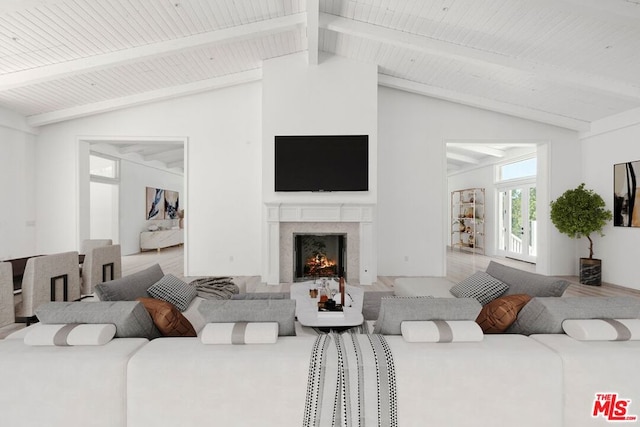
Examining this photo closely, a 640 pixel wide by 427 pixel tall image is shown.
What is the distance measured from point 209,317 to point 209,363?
0.33m

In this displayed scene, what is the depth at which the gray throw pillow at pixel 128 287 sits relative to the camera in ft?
8.38

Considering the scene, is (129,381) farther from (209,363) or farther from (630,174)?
(630,174)

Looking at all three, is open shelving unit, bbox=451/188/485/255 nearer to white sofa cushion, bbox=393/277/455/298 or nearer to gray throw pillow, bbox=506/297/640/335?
white sofa cushion, bbox=393/277/455/298

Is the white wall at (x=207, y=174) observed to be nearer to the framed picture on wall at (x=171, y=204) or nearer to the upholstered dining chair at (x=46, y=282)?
Result: the upholstered dining chair at (x=46, y=282)

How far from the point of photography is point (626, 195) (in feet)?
17.8

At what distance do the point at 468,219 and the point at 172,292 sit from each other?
9.56 meters

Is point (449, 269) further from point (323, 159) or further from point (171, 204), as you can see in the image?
point (171, 204)

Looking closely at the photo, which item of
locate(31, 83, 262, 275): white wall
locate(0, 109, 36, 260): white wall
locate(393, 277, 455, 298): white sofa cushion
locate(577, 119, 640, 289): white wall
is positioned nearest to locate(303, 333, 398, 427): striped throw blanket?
locate(393, 277, 455, 298): white sofa cushion

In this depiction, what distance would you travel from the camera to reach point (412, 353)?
1.59m

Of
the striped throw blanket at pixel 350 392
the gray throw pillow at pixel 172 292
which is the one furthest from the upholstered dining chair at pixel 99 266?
the striped throw blanket at pixel 350 392

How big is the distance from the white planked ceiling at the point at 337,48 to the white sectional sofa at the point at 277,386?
3365mm

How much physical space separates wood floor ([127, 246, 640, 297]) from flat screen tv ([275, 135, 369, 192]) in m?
1.64

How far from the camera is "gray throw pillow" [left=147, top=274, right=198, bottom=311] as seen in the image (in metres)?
2.94

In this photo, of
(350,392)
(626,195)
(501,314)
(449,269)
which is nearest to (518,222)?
(449,269)
